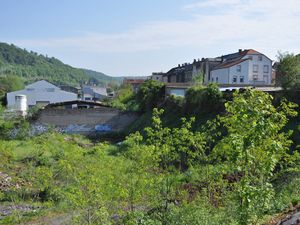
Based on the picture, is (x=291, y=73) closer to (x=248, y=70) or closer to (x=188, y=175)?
(x=188, y=175)

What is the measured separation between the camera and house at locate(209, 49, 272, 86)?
49312 millimetres

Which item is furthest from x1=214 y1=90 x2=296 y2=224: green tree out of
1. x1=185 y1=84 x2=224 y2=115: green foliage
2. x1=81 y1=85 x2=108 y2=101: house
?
x1=81 y1=85 x2=108 y2=101: house

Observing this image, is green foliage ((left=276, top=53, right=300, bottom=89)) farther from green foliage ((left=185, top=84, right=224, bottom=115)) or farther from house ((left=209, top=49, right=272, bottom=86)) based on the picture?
house ((left=209, top=49, right=272, bottom=86))

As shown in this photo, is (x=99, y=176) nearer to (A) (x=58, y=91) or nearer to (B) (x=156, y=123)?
(B) (x=156, y=123)

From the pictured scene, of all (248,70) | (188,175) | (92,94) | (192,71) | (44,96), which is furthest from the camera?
(92,94)

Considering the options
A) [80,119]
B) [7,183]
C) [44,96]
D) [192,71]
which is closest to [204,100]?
[80,119]

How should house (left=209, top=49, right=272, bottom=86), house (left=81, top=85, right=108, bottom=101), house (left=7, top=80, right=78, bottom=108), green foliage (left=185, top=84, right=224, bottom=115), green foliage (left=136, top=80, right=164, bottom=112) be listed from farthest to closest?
house (left=81, top=85, right=108, bottom=101) → house (left=7, top=80, right=78, bottom=108) → house (left=209, top=49, right=272, bottom=86) → green foliage (left=136, top=80, right=164, bottom=112) → green foliage (left=185, top=84, right=224, bottom=115)

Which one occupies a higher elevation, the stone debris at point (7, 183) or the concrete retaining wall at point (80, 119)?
the concrete retaining wall at point (80, 119)

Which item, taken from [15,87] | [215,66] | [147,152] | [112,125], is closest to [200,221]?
[147,152]

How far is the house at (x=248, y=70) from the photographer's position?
1941 inches

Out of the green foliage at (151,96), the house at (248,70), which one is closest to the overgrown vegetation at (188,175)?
the green foliage at (151,96)

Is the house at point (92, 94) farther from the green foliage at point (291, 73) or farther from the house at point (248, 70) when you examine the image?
the green foliage at point (291, 73)

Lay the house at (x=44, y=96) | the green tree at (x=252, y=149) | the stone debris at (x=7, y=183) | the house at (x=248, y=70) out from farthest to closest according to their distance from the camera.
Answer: the house at (x=44, y=96), the house at (x=248, y=70), the stone debris at (x=7, y=183), the green tree at (x=252, y=149)

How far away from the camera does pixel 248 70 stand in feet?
163
